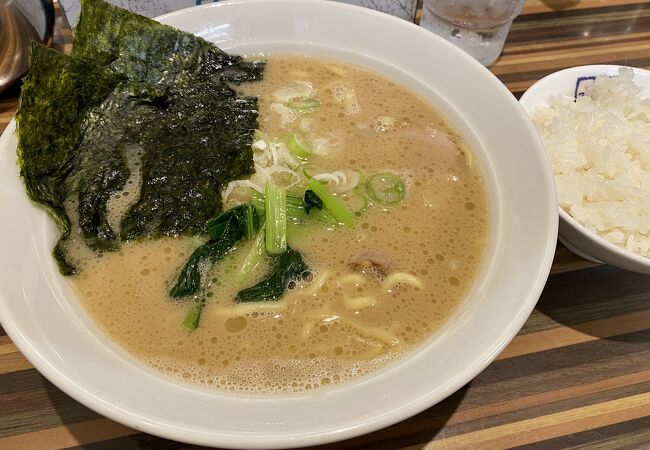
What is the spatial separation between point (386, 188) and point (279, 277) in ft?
1.65

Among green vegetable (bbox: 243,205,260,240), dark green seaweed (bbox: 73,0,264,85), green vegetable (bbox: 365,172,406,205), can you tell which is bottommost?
green vegetable (bbox: 243,205,260,240)

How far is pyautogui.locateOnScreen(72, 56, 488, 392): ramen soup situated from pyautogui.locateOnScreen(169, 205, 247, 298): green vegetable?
3 cm

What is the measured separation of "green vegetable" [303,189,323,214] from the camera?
1.60 m

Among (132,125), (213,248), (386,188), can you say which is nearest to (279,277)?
(213,248)

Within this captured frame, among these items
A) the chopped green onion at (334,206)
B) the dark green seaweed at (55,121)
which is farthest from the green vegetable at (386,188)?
the dark green seaweed at (55,121)

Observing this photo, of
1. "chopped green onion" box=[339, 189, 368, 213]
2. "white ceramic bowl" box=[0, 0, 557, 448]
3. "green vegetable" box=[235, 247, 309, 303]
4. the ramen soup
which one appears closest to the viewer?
"white ceramic bowl" box=[0, 0, 557, 448]

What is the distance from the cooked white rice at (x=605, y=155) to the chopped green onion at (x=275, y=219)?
2.97 ft

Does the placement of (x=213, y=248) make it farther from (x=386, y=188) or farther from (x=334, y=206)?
(x=386, y=188)

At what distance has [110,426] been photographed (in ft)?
4.28

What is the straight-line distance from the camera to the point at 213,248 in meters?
1.50

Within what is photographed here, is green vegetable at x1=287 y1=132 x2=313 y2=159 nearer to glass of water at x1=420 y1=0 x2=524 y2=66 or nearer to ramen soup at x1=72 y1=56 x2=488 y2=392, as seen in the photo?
ramen soup at x1=72 y1=56 x2=488 y2=392

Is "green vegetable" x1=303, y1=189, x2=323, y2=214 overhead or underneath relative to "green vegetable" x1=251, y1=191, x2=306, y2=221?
overhead

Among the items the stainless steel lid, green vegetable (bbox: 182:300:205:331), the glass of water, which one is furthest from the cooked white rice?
the stainless steel lid

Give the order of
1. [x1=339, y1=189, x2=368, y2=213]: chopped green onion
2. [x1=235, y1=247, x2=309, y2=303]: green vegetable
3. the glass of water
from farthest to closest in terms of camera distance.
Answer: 1. the glass of water
2. [x1=339, y1=189, x2=368, y2=213]: chopped green onion
3. [x1=235, y1=247, x2=309, y2=303]: green vegetable
